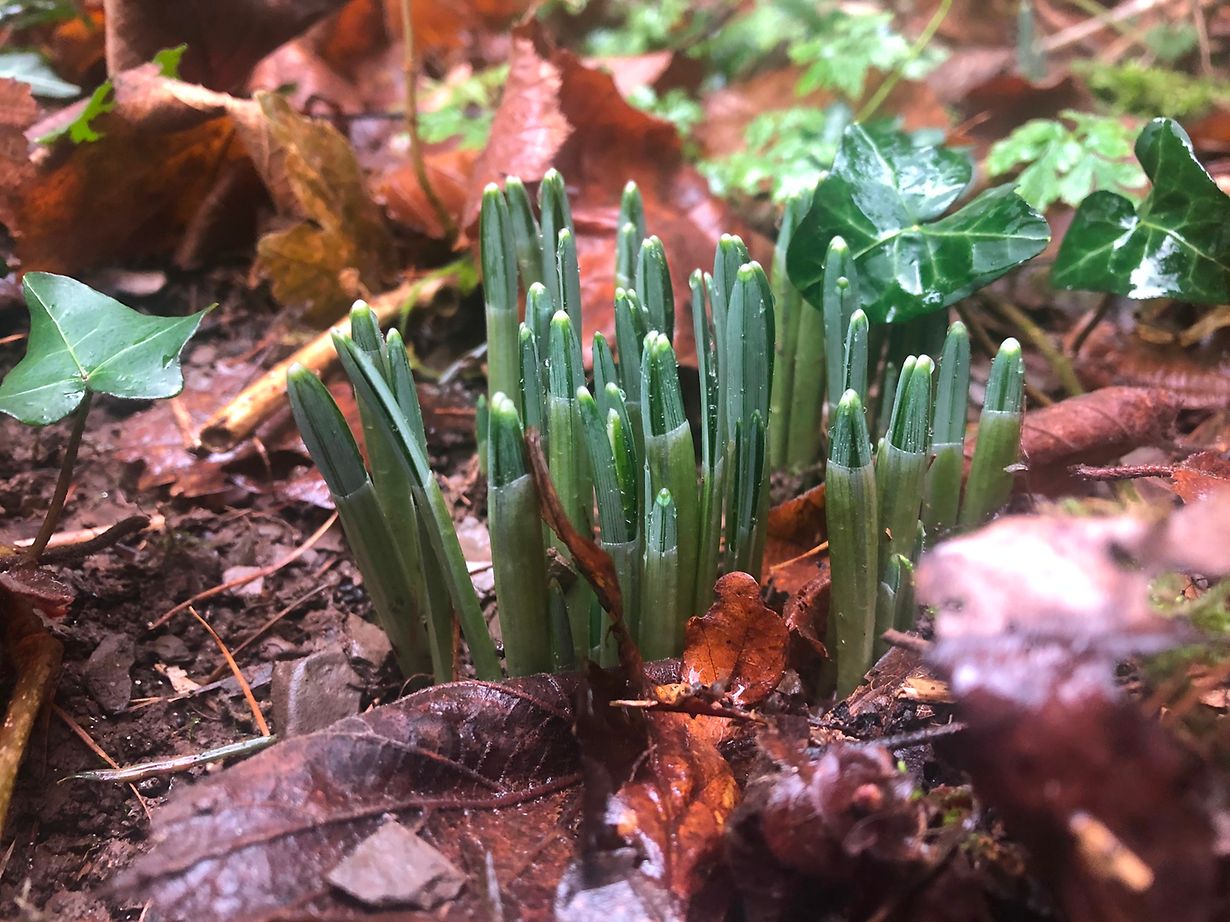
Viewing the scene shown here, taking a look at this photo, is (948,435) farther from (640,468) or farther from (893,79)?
(893,79)

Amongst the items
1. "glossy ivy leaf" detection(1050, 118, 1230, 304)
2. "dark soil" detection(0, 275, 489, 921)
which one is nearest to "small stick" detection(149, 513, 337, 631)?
"dark soil" detection(0, 275, 489, 921)

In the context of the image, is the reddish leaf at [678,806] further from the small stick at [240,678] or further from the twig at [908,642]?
the small stick at [240,678]

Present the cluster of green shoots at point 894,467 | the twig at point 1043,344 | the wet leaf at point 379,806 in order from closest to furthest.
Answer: the wet leaf at point 379,806 → the cluster of green shoots at point 894,467 → the twig at point 1043,344

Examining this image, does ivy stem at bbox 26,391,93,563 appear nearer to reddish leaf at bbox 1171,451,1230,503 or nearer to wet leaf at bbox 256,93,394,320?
wet leaf at bbox 256,93,394,320

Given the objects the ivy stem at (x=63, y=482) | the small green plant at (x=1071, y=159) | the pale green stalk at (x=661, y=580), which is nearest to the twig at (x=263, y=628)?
the ivy stem at (x=63, y=482)

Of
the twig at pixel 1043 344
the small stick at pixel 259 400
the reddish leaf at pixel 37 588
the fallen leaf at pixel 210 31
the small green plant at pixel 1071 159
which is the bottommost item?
the twig at pixel 1043 344

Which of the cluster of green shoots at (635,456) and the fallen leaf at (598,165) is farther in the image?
the fallen leaf at (598,165)

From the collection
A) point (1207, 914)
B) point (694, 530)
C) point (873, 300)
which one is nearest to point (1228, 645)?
point (1207, 914)
